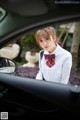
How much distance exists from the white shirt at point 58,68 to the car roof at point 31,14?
1.66 ft

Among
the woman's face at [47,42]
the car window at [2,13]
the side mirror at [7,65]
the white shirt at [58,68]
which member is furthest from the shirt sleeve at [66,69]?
the car window at [2,13]

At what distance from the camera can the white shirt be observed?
9.84 ft

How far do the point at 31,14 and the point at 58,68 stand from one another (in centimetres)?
59

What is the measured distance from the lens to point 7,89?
9.27ft

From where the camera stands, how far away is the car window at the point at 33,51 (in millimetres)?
2828

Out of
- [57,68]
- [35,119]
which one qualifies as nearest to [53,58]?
[57,68]

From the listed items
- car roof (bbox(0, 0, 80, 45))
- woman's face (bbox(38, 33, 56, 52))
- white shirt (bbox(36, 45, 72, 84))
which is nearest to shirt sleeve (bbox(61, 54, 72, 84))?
white shirt (bbox(36, 45, 72, 84))

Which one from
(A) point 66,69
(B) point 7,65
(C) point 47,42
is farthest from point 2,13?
(A) point 66,69

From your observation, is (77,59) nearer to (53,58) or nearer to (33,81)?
(53,58)

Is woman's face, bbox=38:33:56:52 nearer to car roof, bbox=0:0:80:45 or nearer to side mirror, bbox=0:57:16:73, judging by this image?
side mirror, bbox=0:57:16:73

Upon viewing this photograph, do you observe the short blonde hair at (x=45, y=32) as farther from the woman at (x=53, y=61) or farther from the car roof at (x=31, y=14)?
the car roof at (x=31, y=14)

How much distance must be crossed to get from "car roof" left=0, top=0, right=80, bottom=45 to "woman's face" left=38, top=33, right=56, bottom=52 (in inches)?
16.8

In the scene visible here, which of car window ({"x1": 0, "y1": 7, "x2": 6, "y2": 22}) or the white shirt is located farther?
the white shirt

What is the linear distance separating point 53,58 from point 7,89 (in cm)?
45
